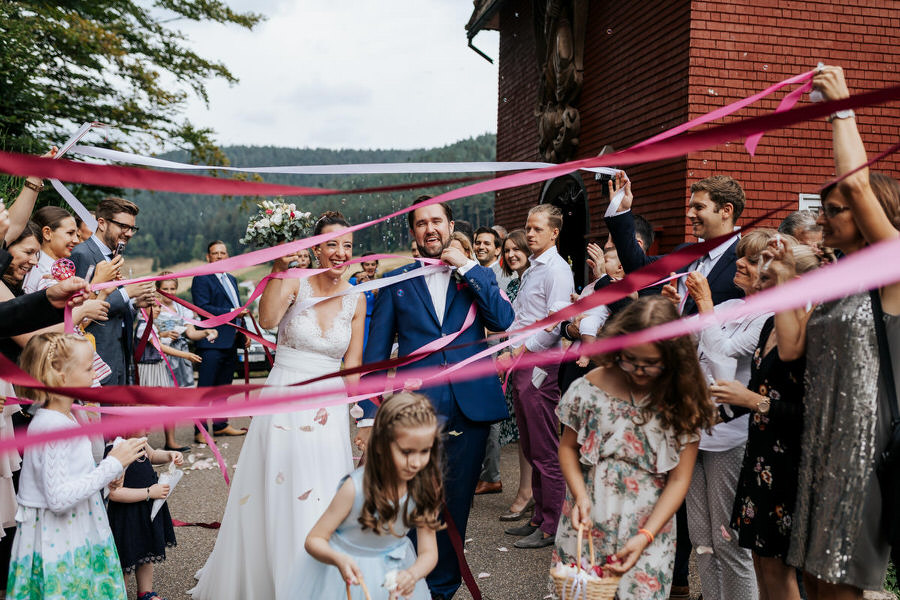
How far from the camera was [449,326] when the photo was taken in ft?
13.3

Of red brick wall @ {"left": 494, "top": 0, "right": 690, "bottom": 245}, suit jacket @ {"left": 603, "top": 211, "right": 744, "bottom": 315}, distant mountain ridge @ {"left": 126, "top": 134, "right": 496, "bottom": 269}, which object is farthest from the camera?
distant mountain ridge @ {"left": 126, "top": 134, "right": 496, "bottom": 269}

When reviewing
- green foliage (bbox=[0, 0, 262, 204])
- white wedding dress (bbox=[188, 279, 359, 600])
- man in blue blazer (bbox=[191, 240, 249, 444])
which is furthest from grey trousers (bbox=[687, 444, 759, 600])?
green foliage (bbox=[0, 0, 262, 204])

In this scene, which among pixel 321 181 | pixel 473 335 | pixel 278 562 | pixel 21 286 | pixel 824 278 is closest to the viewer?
pixel 824 278

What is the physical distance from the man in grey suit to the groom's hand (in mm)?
2282

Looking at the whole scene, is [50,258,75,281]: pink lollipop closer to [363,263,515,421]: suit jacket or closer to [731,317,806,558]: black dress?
[363,263,515,421]: suit jacket

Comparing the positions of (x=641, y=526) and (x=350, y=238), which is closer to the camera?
(x=641, y=526)

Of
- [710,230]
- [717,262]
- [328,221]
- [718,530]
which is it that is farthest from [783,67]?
[718,530]

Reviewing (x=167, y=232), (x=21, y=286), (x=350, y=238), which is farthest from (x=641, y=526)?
(x=167, y=232)

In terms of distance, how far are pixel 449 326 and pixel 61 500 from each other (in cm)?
206

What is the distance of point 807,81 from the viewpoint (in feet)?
8.77

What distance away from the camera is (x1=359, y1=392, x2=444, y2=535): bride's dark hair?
105 inches

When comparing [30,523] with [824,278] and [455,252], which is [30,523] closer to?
[455,252]

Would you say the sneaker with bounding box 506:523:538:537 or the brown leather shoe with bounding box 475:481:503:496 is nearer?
the sneaker with bounding box 506:523:538:537

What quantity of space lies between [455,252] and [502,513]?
9.18ft
